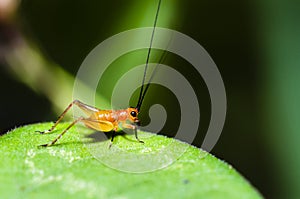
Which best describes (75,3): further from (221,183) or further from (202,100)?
(221,183)

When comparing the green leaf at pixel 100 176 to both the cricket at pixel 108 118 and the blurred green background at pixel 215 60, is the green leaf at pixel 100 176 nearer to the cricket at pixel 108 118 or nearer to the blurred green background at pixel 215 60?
the cricket at pixel 108 118

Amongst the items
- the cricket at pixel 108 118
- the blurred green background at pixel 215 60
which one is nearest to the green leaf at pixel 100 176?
the cricket at pixel 108 118

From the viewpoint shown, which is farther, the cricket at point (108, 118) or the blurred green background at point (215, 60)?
the blurred green background at point (215, 60)

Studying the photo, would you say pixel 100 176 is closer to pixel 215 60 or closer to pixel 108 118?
pixel 108 118

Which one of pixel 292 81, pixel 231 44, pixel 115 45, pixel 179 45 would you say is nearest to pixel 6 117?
pixel 115 45

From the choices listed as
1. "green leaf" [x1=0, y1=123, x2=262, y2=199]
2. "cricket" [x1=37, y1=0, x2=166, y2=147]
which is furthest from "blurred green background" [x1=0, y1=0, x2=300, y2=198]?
"green leaf" [x1=0, y1=123, x2=262, y2=199]

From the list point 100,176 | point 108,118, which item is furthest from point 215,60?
point 100,176
